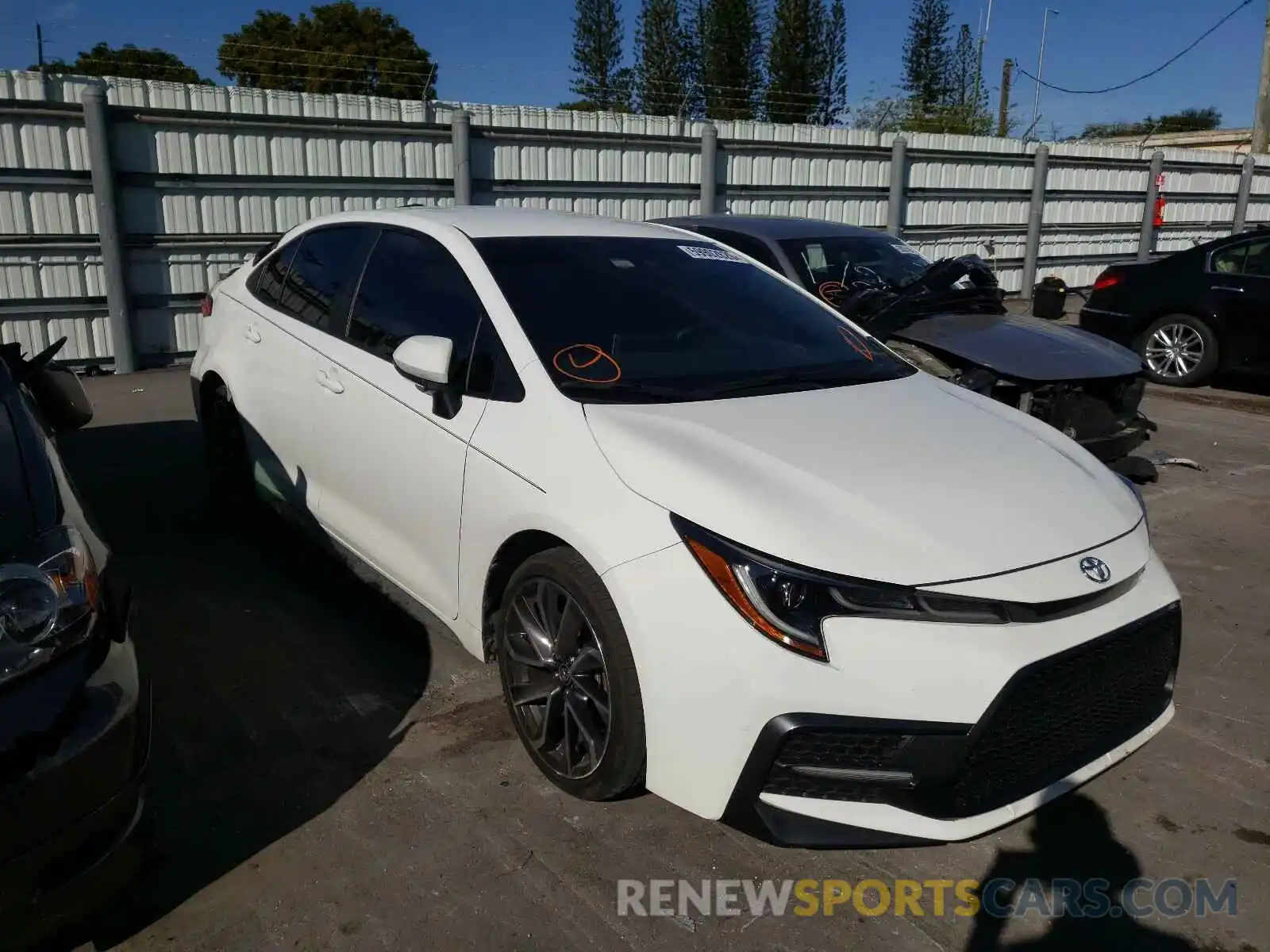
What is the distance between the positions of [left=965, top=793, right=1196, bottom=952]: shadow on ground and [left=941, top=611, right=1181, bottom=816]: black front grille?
34cm

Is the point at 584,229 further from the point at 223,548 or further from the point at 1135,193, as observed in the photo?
the point at 1135,193

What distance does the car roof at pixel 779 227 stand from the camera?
22.6ft

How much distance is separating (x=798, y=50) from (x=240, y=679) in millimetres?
43909

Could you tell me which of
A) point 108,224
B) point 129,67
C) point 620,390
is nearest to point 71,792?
point 620,390

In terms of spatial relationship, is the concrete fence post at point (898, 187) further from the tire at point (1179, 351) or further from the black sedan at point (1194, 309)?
the tire at point (1179, 351)

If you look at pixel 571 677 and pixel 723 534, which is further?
pixel 571 677

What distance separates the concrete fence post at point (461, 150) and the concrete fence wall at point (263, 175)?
17 millimetres

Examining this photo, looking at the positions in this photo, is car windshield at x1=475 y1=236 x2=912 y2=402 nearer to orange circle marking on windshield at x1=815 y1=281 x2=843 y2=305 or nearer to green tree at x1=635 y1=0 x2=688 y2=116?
orange circle marking on windshield at x1=815 y1=281 x2=843 y2=305

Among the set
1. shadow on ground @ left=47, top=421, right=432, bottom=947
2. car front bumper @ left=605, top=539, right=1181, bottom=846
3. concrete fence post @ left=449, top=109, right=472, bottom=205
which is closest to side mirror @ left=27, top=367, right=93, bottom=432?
shadow on ground @ left=47, top=421, right=432, bottom=947

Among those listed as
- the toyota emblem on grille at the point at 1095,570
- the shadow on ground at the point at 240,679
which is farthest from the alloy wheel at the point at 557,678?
the toyota emblem on grille at the point at 1095,570

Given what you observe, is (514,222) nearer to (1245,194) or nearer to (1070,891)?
(1070,891)

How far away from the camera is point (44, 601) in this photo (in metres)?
2.13

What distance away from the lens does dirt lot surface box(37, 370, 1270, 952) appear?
2.52 m

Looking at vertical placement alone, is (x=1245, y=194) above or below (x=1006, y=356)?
above
